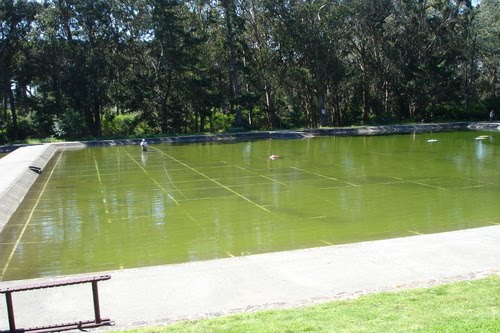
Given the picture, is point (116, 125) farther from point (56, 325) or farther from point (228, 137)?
point (56, 325)

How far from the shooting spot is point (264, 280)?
7.01m

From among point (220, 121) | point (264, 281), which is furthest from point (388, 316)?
point (220, 121)

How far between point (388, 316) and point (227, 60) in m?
40.2

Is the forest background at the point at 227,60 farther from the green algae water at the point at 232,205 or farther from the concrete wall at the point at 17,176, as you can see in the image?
the green algae water at the point at 232,205

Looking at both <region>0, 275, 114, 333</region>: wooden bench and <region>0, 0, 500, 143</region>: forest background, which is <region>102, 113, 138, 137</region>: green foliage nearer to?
<region>0, 0, 500, 143</region>: forest background

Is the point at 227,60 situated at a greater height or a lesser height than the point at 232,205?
greater

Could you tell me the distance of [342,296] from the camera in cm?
628

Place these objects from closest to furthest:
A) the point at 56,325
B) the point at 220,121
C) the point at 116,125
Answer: the point at 56,325 → the point at 116,125 → the point at 220,121

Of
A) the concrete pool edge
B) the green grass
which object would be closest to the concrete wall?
the concrete pool edge

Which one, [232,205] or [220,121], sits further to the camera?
[220,121]

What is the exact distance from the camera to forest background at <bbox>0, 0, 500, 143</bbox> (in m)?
39.8

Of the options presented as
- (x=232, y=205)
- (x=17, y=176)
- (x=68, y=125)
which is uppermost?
(x=68, y=125)

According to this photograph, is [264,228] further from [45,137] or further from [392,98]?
[392,98]

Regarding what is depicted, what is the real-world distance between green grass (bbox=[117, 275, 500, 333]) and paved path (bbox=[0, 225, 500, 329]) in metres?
0.41
